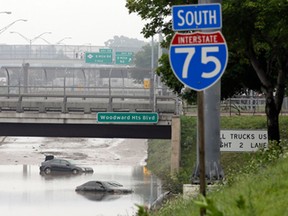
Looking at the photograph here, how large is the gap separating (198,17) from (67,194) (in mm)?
35867

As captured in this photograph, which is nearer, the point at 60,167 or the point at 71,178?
the point at 71,178

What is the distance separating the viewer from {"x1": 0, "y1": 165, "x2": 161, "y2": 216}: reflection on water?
3594cm

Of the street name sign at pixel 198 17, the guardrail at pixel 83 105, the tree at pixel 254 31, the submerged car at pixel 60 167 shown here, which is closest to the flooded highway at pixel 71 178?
the submerged car at pixel 60 167

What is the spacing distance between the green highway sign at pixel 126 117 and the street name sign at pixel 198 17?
30.7 metres

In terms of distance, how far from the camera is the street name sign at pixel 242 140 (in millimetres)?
19484

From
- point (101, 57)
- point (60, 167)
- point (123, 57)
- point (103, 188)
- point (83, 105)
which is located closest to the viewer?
point (83, 105)

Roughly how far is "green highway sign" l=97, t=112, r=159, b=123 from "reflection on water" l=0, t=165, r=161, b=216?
13.5 feet

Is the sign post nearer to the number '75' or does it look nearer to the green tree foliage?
the number '75'

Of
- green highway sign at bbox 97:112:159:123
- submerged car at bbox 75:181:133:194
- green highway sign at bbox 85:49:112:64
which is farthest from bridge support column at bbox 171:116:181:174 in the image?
green highway sign at bbox 85:49:112:64

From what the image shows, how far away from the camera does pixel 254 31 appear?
Answer: 980 inches

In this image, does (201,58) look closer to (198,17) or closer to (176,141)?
(198,17)

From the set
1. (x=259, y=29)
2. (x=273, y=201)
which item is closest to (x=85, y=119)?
(x=259, y=29)

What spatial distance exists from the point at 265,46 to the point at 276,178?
15648 millimetres

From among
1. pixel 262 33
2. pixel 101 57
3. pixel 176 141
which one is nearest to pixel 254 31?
pixel 262 33
